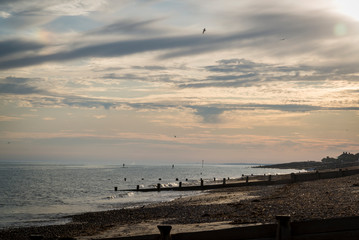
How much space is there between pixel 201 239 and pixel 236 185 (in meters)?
52.2

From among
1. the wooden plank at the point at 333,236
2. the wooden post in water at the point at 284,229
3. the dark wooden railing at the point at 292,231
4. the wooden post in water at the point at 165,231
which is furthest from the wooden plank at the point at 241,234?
the wooden plank at the point at 333,236

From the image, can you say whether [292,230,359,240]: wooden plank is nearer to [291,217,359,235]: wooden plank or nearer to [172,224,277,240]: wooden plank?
[291,217,359,235]: wooden plank

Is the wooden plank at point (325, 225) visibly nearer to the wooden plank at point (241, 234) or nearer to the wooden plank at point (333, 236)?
the wooden plank at point (333, 236)

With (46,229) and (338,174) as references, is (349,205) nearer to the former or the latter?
(46,229)

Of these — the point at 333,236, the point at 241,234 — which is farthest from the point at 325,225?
the point at 241,234

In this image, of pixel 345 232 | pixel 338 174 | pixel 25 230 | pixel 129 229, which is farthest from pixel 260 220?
pixel 338 174

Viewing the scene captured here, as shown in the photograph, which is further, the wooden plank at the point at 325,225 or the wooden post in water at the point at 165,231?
the wooden post in water at the point at 165,231

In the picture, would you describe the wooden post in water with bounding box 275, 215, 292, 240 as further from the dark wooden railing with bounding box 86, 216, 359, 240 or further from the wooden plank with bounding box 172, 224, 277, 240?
the wooden plank with bounding box 172, 224, 277, 240

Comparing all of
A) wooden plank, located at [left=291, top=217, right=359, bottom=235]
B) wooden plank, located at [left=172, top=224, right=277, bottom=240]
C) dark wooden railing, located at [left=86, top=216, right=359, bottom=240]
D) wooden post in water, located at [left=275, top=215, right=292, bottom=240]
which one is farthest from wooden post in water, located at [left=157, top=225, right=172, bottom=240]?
wooden plank, located at [left=291, top=217, right=359, bottom=235]

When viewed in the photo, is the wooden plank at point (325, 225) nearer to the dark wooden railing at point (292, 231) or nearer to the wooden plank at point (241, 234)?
the dark wooden railing at point (292, 231)

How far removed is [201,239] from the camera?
23.7 feet

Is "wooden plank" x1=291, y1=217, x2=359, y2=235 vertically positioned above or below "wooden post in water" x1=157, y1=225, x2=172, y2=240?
above

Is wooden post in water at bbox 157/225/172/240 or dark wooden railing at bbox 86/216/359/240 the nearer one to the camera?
dark wooden railing at bbox 86/216/359/240

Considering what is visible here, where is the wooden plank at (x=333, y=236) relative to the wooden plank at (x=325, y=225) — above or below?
below
